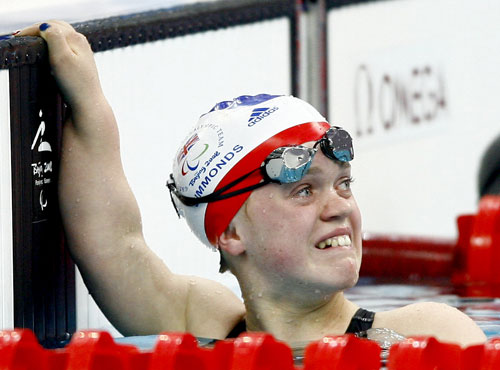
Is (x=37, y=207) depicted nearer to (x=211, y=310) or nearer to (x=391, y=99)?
(x=211, y=310)

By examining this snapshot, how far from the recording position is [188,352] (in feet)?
6.00

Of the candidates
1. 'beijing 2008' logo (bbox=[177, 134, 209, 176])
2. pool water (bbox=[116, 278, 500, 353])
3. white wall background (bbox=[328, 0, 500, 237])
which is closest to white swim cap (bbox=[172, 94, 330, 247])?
'beijing 2008' logo (bbox=[177, 134, 209, 176])

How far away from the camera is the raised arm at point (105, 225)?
243 centimetres

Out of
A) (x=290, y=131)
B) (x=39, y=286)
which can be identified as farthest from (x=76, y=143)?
(x=290, y=131)

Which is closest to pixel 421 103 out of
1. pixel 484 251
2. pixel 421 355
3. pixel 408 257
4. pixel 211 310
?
pixel 408 257

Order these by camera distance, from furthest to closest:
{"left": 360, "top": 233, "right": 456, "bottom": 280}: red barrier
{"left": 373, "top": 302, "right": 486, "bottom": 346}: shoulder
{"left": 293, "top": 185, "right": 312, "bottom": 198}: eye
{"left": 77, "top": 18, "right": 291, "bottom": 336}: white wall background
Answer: {"left": 360, "top": 233, "right": 456, "bottom": 280}: red barrier < {"left": 77, "top": 18, "right": 291, "bottom": 336}: white wall background < {"left": 293, "top": 185, "right": 312, "bottom": 198}: eye < {"left": 373, "top": 302, "right": 486, "bottom": 346}: shoulder

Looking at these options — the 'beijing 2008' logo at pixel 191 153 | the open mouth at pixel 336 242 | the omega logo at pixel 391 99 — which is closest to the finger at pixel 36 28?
the 'beijing 2008' logo at pixel 191 153

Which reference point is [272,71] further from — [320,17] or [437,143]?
[437,143]

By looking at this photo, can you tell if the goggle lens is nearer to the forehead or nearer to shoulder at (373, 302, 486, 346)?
the forehead

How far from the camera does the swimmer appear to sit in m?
2.26

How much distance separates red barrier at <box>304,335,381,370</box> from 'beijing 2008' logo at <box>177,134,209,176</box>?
682 mm

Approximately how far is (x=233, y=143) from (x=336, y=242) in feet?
0.91

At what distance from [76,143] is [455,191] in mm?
2974

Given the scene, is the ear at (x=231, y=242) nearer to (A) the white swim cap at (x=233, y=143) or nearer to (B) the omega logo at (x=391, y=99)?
(A) the white swim cap at (x=233, y=143)
